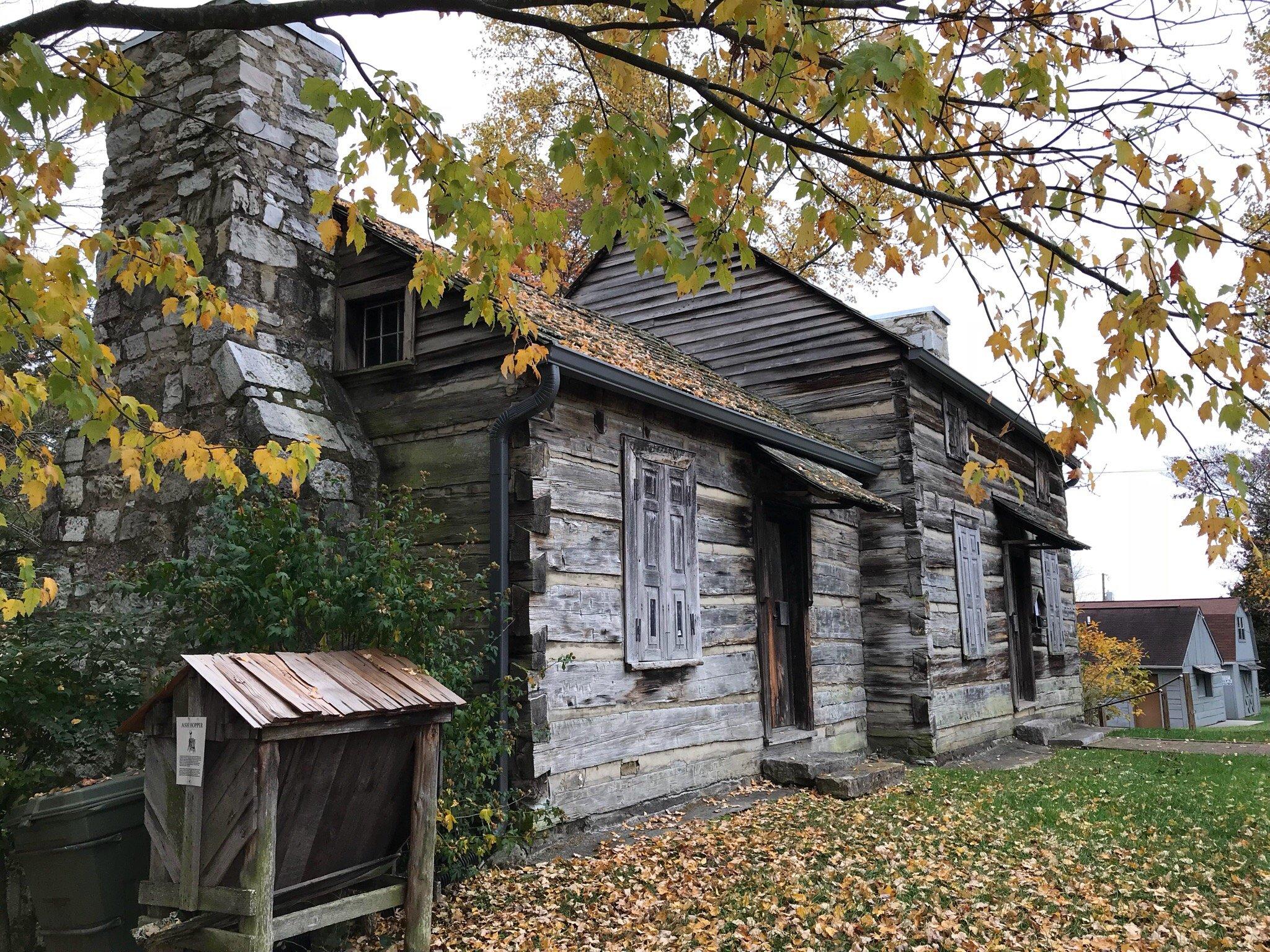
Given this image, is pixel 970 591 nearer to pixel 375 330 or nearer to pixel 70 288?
pixel 375 330

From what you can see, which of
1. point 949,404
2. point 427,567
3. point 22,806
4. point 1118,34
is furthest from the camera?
point 949,404

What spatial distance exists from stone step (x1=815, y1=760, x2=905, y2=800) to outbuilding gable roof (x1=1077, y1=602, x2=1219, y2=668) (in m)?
27.3

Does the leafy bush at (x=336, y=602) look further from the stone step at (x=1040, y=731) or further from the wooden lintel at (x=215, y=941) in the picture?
the stone step at (x=1040, y=731)

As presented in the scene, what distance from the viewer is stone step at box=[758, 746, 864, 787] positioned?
30.6 ft

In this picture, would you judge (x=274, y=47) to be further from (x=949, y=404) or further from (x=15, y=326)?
(x=949, y=404)

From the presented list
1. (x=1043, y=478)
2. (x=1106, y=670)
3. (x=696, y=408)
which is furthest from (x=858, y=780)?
(x=1106, y=670)

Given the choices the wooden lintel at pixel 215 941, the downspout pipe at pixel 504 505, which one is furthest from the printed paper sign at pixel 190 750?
the downspout pipe at pixel 504 505

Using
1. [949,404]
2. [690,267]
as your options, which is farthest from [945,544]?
[690,267]

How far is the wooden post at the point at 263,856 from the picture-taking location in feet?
13.6

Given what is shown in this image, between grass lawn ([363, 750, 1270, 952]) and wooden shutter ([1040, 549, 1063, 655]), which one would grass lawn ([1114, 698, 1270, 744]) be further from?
grass lawn ([363, 750, 1270, 952])

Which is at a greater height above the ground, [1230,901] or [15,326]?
[15,326]

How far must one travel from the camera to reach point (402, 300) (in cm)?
846

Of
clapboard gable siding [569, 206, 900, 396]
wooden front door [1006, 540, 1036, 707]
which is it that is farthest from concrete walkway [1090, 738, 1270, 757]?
clapboard gable siding [569, 206, 900, 396]

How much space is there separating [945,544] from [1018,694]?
13.9ft
